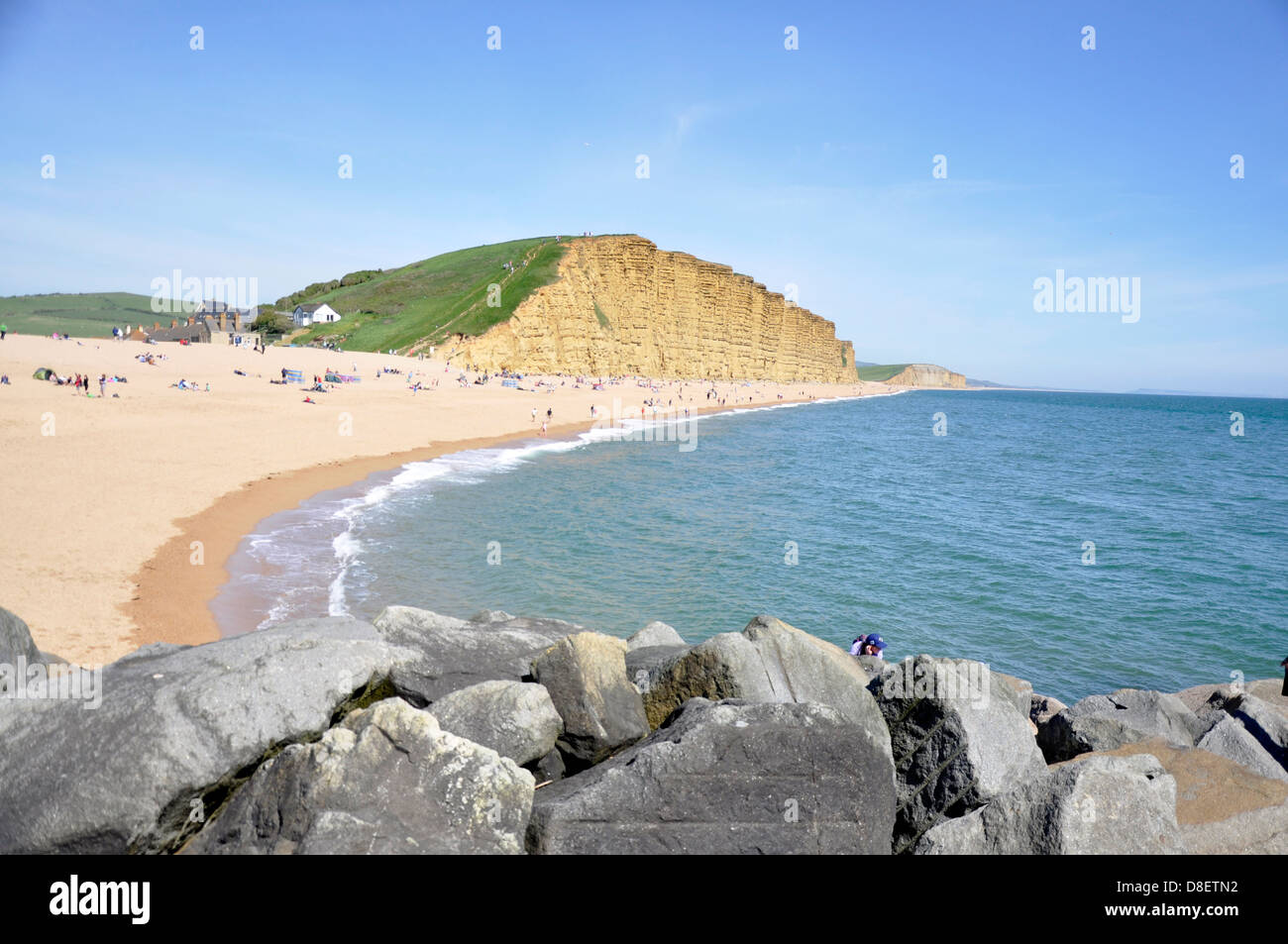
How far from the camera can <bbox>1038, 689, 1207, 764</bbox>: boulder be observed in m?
7.80

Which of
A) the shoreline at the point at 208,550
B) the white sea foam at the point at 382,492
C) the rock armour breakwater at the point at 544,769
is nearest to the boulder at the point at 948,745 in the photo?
the rock armour breakwater at the point at 544,769

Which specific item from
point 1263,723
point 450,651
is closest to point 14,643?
point 450,651

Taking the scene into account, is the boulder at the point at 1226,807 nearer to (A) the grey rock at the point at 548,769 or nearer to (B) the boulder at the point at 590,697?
(B) the boulder at the point at 590,697

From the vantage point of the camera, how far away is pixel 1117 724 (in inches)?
310

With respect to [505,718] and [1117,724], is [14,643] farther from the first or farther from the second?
[1117,724]

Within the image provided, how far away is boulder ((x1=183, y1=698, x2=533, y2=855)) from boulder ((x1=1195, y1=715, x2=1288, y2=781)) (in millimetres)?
7596

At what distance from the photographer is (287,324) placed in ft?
365

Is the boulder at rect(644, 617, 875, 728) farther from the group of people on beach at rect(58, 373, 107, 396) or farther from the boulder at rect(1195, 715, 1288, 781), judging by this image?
the group of people on beach at rect(58, 373, 107, 396)

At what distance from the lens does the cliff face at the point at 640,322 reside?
80.4m

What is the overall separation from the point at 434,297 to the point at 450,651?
109427 mm

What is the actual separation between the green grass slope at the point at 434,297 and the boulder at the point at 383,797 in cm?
7668
